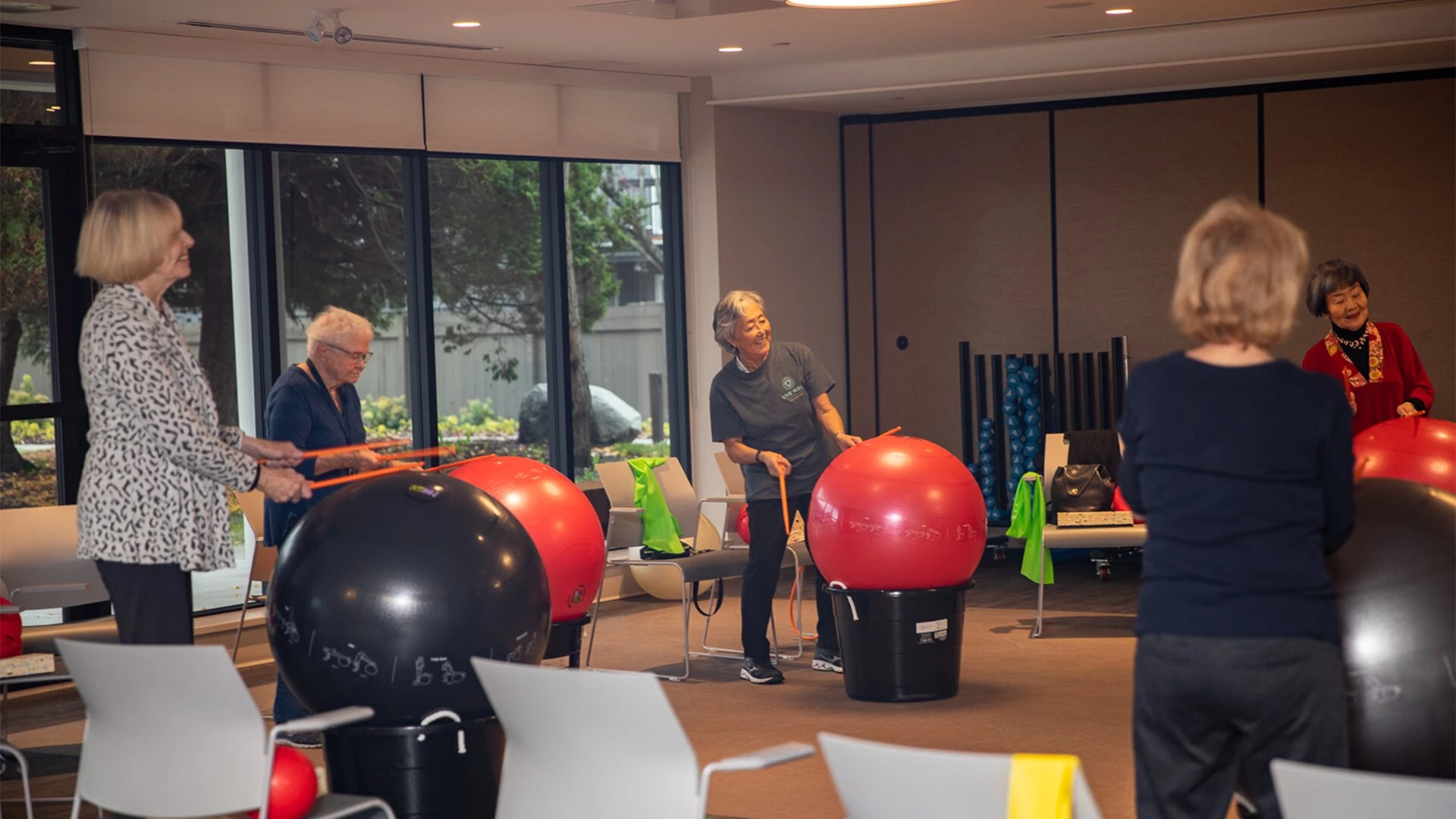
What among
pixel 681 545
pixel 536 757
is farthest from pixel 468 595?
pixel 681 545

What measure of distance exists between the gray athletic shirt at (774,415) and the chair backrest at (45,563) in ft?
7.68

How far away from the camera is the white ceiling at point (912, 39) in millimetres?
6102

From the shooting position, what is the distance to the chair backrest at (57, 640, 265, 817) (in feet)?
9.35

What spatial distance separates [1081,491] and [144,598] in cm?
482

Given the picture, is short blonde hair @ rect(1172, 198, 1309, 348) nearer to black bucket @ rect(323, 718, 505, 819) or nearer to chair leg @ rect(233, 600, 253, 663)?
black bucket @ rect(323, 718, 505, 819)

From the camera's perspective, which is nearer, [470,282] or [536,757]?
[536,757]

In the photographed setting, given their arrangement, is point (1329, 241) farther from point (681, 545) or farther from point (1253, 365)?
point (1253, 365)

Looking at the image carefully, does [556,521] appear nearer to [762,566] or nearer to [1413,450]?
[762,566]

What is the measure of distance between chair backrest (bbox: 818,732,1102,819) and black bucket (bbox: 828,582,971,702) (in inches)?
114

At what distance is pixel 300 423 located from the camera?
4625 mm

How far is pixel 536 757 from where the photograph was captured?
9.11ft

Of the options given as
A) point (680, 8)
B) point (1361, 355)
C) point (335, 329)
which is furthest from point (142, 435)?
point (1361, 355)

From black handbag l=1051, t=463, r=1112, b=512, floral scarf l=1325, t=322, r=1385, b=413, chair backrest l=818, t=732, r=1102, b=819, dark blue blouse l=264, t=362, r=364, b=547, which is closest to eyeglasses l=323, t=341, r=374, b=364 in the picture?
dark blue blouse l=264, t=362, r=364, b=547

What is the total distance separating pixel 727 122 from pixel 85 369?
5685 mm
